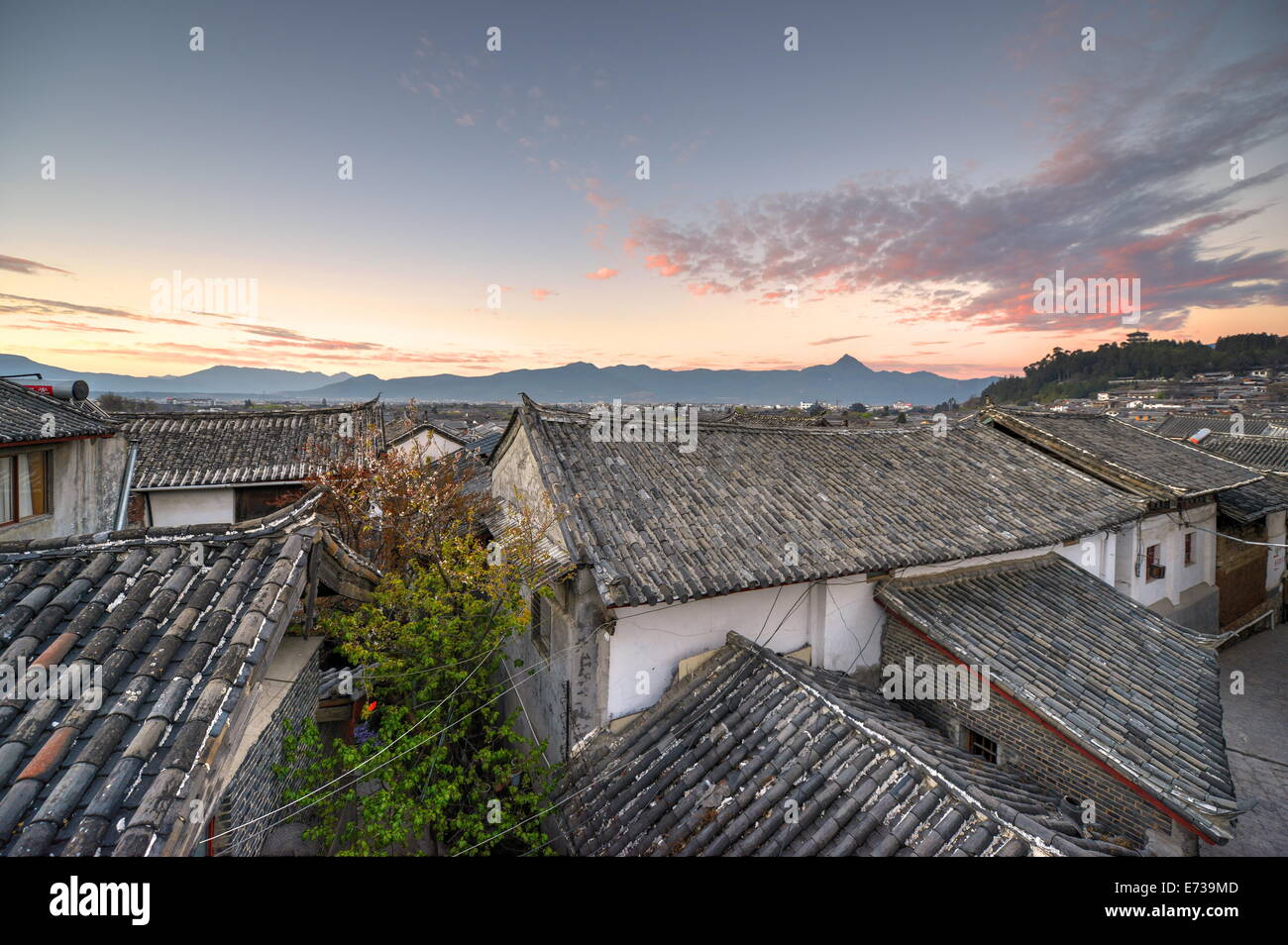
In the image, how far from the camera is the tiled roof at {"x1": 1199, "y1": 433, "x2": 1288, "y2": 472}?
80.2ft

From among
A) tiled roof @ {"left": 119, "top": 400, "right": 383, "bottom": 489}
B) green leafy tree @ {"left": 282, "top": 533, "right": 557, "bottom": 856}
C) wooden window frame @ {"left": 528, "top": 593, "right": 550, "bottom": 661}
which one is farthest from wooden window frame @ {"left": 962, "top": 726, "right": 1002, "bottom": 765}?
tiled roof @ {"left": 119, "top": 400, "right": 383, "bottom": 489}

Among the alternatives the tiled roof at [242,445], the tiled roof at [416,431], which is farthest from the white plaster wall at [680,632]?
the tiled roof at [416,431]

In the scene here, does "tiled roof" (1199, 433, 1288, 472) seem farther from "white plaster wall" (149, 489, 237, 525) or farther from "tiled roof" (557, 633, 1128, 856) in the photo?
"white plaster wall" (149, 489, 237, 525)

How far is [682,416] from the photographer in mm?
12484

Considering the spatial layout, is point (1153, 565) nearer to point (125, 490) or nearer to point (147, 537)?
point (147, 537)

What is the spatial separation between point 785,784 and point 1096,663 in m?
6.26

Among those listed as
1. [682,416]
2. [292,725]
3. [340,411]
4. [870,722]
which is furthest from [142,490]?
[870,722]

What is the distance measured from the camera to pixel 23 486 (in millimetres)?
11500

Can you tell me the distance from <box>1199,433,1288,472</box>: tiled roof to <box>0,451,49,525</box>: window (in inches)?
1565

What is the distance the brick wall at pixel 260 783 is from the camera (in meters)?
5.14

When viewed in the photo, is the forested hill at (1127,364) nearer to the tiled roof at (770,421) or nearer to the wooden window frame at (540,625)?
the tiled roof at (770,421)

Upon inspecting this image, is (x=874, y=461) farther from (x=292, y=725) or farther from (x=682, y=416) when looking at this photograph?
(x=292, y=725)

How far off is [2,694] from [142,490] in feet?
→ 58.9

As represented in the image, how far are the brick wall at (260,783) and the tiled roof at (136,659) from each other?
6.85 ft
